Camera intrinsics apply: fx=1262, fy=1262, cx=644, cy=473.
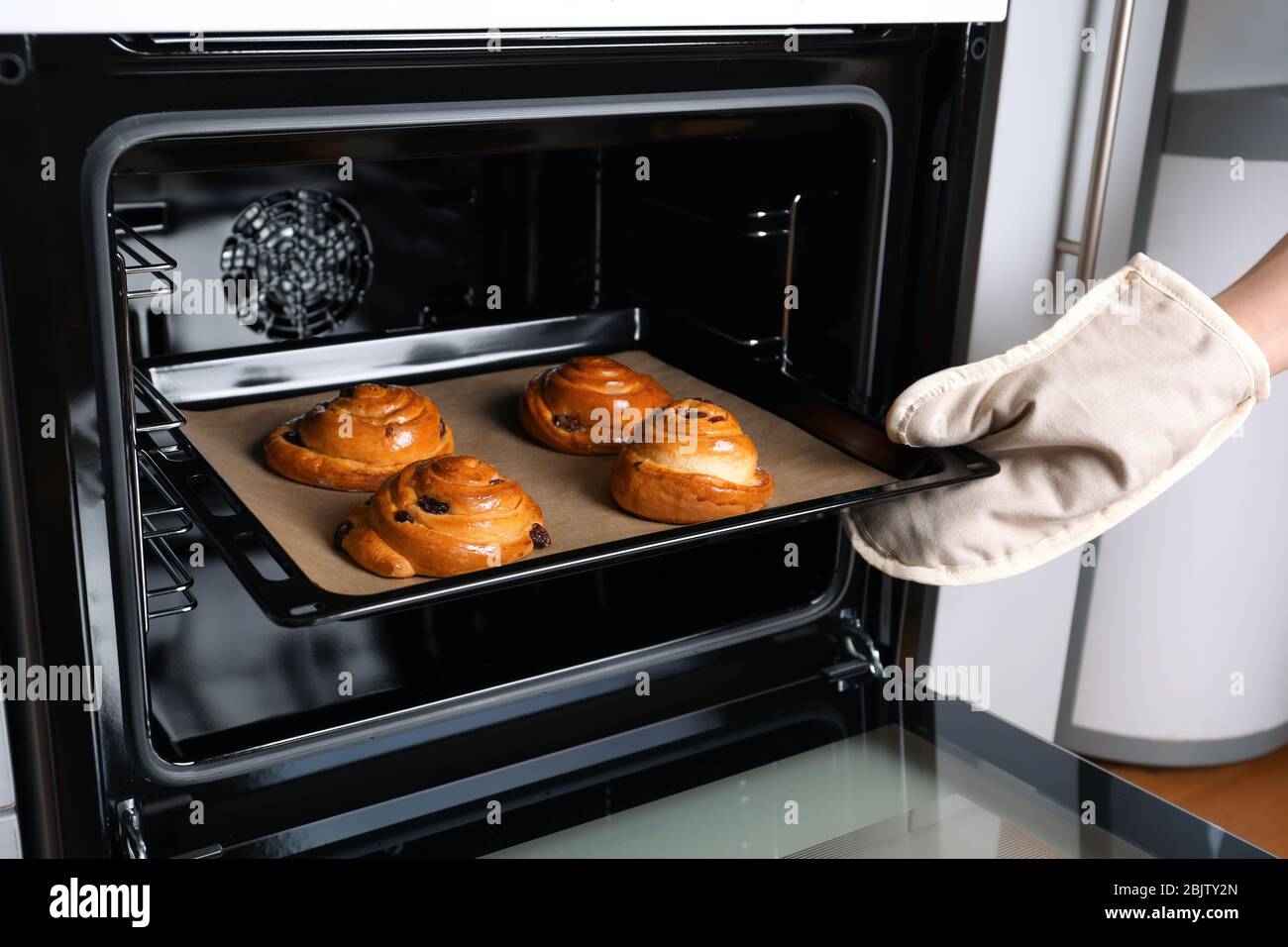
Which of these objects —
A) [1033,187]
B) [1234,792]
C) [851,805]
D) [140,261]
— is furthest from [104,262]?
[1234,792]

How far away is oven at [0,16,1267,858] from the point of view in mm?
750

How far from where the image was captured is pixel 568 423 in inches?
42.1

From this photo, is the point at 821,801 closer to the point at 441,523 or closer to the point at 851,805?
the point at 851,805

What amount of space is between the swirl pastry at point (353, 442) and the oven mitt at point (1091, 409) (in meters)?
0.38

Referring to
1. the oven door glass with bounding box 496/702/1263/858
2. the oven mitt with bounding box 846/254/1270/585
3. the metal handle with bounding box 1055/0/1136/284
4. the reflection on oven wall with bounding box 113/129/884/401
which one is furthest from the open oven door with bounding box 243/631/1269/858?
the metal handle with bounding box 1055/0/1136/284

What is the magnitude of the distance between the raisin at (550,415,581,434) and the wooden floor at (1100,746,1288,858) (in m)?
1.08

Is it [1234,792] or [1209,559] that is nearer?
[1209,559]

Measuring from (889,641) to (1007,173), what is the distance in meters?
0.43

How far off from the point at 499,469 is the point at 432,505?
0.66ft

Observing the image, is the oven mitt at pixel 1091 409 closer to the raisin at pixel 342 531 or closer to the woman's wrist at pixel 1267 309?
the woman's wrist at pixel 1267 309
